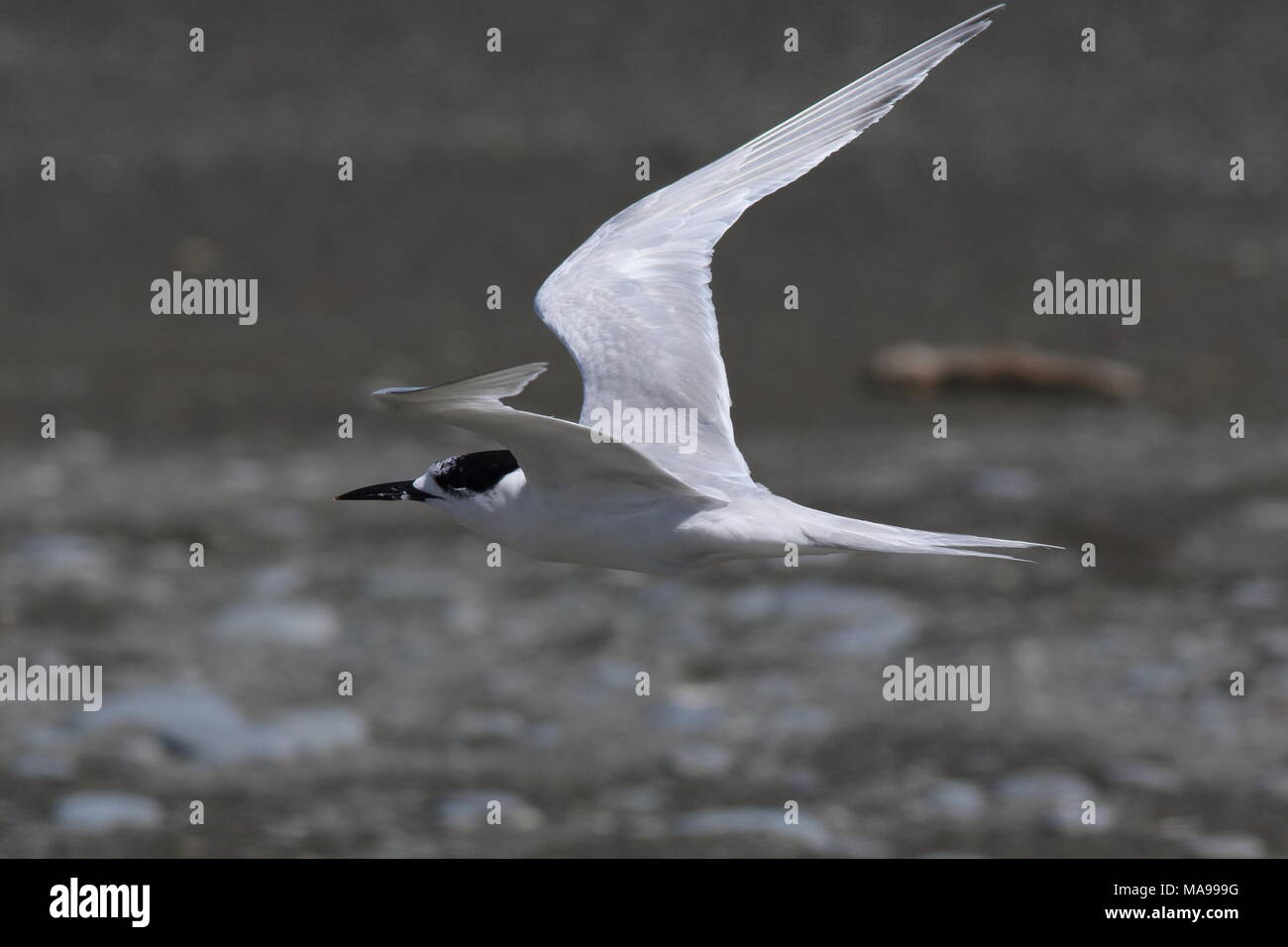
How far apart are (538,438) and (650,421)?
86cm

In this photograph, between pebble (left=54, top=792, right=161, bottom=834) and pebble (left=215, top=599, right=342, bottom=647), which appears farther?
pebble (left=215, top=599, right=342, bottom=647)

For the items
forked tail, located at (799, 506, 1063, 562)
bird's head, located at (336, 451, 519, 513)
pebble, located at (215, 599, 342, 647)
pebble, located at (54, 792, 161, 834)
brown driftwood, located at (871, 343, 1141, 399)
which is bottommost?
pebble, located at (54, 792, 161, 834)

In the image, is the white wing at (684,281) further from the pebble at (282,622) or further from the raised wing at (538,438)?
the pebble at (282,622)

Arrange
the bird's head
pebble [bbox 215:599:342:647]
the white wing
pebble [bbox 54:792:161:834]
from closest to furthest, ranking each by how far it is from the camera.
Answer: the bird's head, the white wing, pebble [bbox 54:792:161:834], pebble [bbox 215:599:342:647]

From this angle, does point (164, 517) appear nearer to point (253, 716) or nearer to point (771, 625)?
point (253, 716)

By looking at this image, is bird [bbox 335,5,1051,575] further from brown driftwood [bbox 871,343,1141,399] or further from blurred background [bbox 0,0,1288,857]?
brown driftwood [bbox 871,343,1141,399]

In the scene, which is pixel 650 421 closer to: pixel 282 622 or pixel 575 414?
pixel 575 414

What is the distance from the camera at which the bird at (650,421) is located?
3.81m

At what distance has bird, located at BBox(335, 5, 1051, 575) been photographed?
3809 mm

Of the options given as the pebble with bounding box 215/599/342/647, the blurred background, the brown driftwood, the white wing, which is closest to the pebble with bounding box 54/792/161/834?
the blurred background

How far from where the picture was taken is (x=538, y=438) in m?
3.76

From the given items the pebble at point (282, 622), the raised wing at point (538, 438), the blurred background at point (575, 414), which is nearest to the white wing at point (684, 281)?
the raised wing at point (538, 438)
